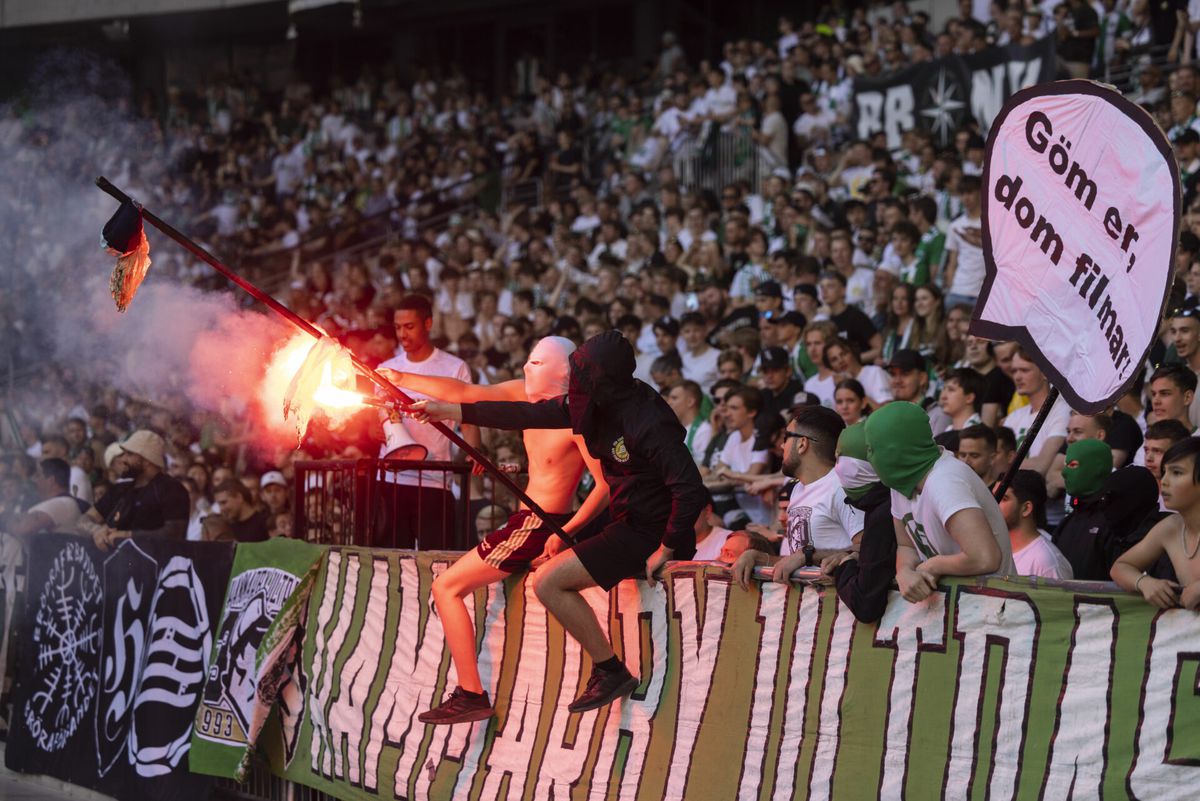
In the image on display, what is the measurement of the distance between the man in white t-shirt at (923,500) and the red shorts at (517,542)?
1.84 m

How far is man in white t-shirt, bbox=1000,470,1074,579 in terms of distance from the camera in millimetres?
6285

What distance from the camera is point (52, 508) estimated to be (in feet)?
38.5

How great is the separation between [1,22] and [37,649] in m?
17.0

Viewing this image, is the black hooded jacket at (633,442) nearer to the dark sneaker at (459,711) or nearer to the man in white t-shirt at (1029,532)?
the dark sneaker at (459,711)

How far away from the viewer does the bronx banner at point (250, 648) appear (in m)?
8.35

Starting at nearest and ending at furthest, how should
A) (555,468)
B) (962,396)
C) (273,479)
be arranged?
(555,468) → (962,396) → (273,479)

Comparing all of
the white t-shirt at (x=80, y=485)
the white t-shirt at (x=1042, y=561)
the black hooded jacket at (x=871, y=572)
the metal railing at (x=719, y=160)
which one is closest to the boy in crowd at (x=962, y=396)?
the white t-shirt at (x=1042, y=561)

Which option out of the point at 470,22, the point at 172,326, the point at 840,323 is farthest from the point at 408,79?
the point at 840,323

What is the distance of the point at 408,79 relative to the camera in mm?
26578

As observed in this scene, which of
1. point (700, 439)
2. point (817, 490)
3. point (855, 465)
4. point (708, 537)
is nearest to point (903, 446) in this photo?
point (855, 465)

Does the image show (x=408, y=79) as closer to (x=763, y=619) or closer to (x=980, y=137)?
(x=980, y=137)

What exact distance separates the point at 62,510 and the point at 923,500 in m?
8.50

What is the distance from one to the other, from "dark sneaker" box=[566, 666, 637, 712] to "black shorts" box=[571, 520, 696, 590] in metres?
0.35

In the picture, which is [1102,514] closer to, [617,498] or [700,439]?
[617,498]
